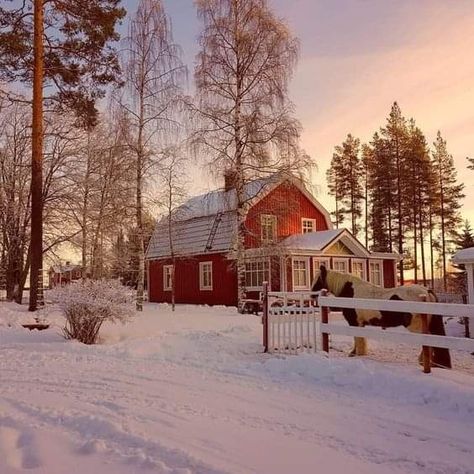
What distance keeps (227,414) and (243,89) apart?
1745 cm

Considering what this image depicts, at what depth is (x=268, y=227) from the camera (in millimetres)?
24281

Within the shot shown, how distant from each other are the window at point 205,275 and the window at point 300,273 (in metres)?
5.23

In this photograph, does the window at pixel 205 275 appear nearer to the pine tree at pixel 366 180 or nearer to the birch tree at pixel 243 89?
the birch tree at pixel 243 89

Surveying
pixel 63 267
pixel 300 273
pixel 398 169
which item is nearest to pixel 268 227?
pixel 300 273

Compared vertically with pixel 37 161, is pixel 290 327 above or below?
below

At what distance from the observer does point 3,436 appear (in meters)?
4.52

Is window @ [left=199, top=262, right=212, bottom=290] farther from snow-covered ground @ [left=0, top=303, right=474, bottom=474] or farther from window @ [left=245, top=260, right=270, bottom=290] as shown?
snow-covered ground @ [left=0, top=303, right=474, bottom=474]

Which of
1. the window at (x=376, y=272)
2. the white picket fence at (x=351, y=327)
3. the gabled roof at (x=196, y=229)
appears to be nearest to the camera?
the white picket fence at (x=351, y=327)

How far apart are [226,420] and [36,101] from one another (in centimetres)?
1506

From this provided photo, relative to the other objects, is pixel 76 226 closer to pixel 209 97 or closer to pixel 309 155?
pixel 209 97

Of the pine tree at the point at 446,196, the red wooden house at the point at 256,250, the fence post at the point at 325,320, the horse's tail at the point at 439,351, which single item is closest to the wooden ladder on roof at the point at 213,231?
the red wooden house at the point at 256,250

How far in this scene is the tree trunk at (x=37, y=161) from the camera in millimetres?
16844

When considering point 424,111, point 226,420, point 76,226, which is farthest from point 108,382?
point 76,226

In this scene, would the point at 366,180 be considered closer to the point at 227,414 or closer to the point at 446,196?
the point at 446,196
